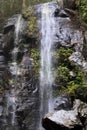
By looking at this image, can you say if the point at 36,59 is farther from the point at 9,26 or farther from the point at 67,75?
the point at 9,26

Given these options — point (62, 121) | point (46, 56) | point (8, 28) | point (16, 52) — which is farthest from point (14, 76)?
point (62, 121)

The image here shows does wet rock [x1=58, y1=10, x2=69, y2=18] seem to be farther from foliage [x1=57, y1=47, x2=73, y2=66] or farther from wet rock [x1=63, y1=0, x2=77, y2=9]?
foliage [x1=57, y1=47, x2=73, y2=66]

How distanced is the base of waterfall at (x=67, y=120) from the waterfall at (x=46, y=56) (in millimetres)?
2154

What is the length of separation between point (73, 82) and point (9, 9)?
6.57 m

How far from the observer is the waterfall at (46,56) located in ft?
37.7

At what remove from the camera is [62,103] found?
418 inches

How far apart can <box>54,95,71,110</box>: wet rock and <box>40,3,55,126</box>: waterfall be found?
21.1 inches

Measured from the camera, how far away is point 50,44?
12.8m

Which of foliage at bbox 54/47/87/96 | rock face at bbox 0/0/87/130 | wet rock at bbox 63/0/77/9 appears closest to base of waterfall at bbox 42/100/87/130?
rock face at bbox 0/0/87/130

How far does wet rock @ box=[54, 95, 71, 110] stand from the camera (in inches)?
414

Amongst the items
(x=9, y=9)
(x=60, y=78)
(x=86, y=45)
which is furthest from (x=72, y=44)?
(x=9, y=9)

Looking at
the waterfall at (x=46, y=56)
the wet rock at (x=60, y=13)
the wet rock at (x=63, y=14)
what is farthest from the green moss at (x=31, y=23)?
the wet rock at (x=63, y=14)

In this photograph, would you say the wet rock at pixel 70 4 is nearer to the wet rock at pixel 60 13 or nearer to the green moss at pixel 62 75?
the wet rock at pixel 60 13

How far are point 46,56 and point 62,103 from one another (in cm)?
258
